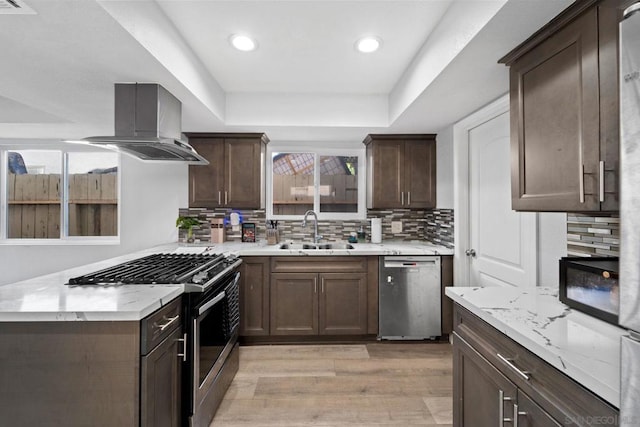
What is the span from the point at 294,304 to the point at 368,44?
2335mm

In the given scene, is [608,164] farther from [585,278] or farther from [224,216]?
[224,216]

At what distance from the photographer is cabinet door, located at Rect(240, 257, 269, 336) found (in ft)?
9.73

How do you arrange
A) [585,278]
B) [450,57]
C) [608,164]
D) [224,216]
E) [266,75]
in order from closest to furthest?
[608,164], [585,278], [450,57], [266,75], [224,216]

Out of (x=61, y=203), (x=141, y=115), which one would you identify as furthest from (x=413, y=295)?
(x=61, y=203)

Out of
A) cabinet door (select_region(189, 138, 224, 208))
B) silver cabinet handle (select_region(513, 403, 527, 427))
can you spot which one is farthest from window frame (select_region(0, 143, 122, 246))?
silver cabinet handle (select_region(513, 403, 527, 427))

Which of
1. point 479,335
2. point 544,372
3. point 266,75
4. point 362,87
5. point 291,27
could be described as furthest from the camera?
point 362,87

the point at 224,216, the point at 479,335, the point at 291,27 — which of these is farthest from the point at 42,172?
the point at 479,335

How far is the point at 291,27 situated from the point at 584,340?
213 centimetres

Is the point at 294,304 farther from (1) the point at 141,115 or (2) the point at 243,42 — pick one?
(2) the point at 243,42

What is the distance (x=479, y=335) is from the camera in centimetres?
134

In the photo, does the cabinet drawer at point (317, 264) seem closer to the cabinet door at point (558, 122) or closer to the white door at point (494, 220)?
the white door at point (494, 220)

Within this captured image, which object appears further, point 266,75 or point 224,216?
point 224,216

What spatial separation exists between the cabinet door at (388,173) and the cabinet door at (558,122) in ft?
5.82

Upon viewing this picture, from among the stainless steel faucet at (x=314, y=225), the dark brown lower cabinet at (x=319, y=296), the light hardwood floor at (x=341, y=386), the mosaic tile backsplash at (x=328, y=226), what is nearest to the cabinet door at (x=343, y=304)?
the dark brown lower cabinet at (x=319, y=296)
